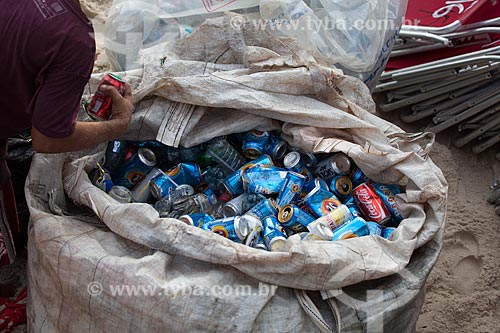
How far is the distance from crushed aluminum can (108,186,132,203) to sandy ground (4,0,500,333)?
1.93 ft

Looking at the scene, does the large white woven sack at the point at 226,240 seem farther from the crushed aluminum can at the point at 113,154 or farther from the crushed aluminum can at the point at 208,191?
the crushed aluminum can at the point at 208,191

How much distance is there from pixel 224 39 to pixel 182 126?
1.16 feet

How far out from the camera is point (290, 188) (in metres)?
1.85

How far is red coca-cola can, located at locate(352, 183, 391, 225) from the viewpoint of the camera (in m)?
1.83

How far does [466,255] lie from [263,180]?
102 cm

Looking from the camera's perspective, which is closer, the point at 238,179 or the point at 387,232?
the point at 387,232

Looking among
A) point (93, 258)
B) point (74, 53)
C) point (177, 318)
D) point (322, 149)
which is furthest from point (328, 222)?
point (74, 53)

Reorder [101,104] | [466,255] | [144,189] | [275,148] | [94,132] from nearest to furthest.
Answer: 1. [94,132]
2. [101,104]
3. [144,189]
4. [275,148]
5. [466,255]

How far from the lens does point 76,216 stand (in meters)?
1.74

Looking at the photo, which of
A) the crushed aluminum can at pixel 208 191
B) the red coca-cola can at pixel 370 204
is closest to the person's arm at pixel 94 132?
the crushed aluminum can at pixel 208 191

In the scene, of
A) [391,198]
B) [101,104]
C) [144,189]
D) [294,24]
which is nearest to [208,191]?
[144,189]

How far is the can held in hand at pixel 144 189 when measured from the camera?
1.89m

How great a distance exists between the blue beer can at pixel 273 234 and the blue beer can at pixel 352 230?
0.15 metres

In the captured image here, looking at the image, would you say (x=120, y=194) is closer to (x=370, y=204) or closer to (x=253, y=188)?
(x=253, y=188)
